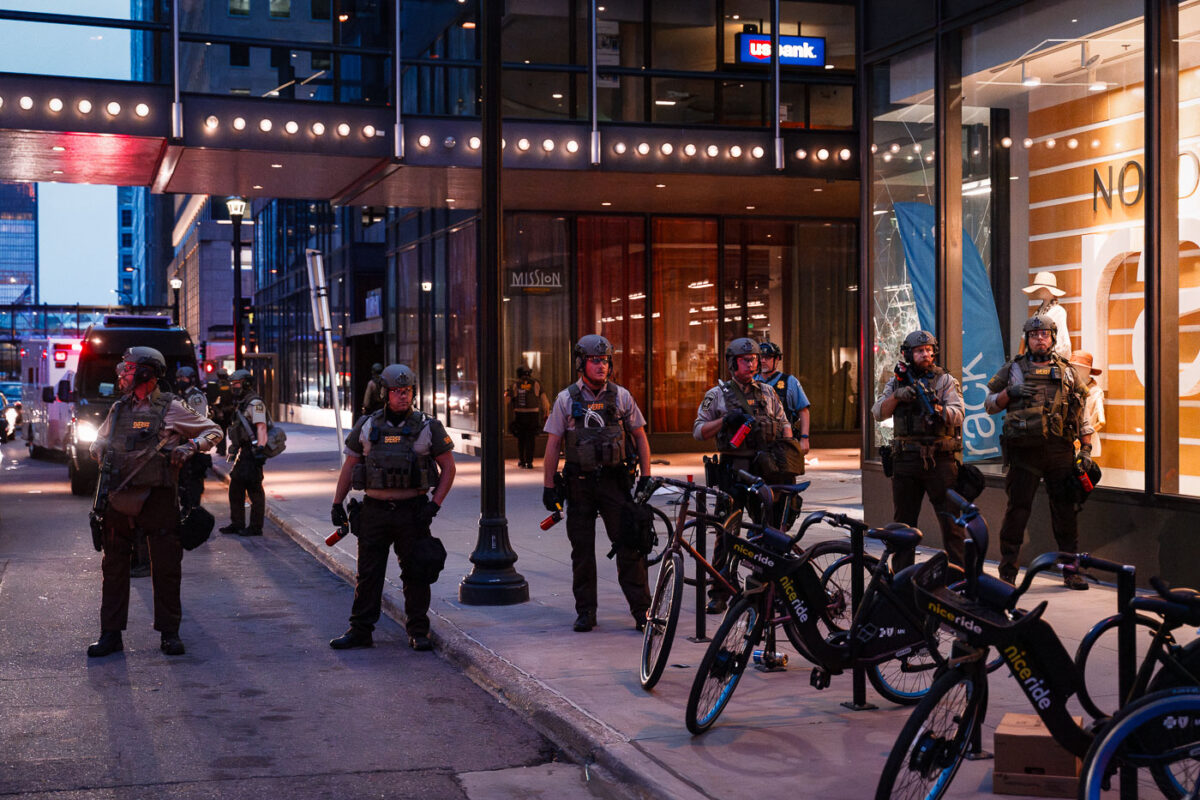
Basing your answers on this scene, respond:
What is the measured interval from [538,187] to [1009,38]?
Result: 12.4 meters

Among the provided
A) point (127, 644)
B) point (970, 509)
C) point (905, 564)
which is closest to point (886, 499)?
point (905, 564)

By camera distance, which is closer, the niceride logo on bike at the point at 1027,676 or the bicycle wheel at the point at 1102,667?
the niceride logo on bike at the point at 1027,676

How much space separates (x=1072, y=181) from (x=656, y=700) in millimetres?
7350

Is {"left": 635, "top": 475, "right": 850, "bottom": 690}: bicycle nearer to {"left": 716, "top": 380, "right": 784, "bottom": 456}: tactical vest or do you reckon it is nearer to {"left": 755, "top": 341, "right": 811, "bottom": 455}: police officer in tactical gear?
{"left": 716, "top": 380, "right": 784, "bottom": 456}: tactical vest

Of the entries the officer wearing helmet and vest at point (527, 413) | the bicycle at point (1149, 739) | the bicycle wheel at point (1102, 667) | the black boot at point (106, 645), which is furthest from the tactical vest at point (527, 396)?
the bicycle at point (1149, 739)

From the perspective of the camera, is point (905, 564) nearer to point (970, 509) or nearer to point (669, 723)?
point (669, 723)

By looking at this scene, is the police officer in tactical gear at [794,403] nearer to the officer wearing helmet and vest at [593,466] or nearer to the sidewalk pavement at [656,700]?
the sidewalk pavement at [656,700]

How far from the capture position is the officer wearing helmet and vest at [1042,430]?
10.2 m

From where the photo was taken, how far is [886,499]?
44.5 ft

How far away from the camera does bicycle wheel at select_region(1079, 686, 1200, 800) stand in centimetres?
410

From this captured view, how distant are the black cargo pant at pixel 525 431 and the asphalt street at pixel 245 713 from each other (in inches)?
524

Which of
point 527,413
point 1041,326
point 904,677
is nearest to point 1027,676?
point 904,677

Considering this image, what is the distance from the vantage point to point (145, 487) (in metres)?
8.99

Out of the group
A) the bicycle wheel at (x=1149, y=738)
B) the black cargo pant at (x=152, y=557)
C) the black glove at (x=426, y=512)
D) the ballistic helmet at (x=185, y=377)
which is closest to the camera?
the bicycle wheel at (x=1149, y=738)
